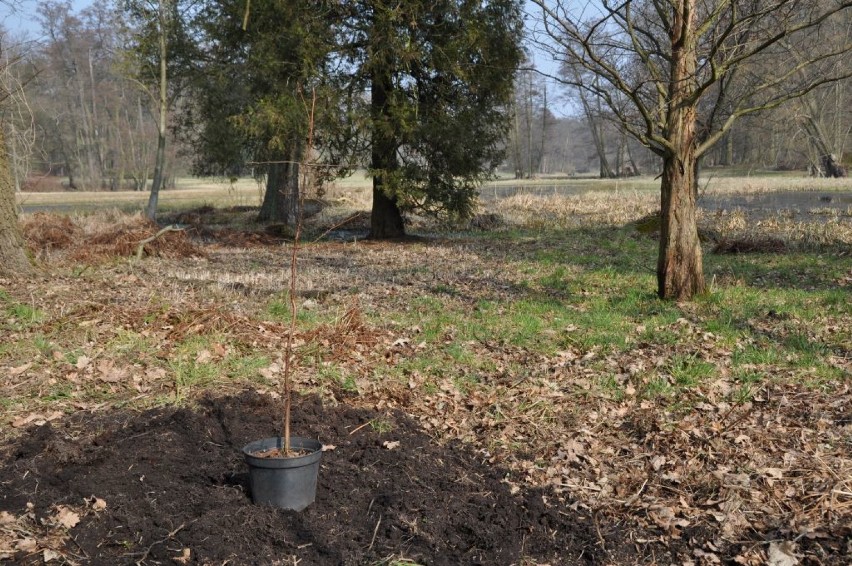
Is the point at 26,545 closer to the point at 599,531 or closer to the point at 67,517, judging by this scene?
the point at 67,517

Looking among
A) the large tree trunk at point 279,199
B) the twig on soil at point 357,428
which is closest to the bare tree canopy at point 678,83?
the twig on soil at point 357,428

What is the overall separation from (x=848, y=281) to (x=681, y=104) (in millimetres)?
3744

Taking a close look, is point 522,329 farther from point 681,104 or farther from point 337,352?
point 681,104

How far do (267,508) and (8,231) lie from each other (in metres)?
6.70

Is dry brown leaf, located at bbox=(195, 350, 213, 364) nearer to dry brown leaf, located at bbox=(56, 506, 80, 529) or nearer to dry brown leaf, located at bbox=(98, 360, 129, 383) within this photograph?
dry brown leaf, located at bbox=(98, 360, 129, 383)

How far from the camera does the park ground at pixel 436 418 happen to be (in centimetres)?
368

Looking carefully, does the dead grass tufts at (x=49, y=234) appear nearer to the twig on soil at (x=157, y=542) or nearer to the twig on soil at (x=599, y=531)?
the twig on soil at (x=157, y=542)

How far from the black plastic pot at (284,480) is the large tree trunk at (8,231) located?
6.37 meters

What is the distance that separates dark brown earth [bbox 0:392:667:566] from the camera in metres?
3.53

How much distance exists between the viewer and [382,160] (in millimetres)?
15336

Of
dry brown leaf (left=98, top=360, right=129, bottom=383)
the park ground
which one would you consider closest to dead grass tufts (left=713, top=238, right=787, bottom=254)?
the park ground

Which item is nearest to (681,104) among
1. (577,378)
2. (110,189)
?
(577,378)

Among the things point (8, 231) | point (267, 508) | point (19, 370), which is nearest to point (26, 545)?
point (267, 508)

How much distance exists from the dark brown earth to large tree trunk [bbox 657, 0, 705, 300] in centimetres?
458
